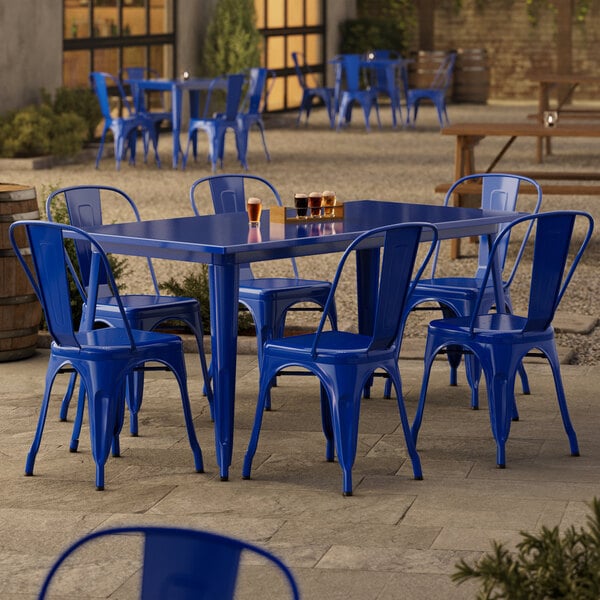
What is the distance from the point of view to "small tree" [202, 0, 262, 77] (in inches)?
663

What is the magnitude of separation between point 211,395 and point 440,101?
41.9ft

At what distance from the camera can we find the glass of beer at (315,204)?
15.1ft

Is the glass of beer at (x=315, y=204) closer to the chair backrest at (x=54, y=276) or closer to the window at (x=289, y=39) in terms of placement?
the chair backrest at (x=54, y=276)

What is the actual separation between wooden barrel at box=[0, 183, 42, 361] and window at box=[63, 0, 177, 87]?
9.47m

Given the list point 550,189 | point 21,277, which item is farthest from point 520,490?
point 550,189

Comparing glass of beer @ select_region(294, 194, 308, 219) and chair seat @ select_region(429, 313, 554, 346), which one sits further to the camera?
glass of beer @ select_region(294, 194, 308, 219)

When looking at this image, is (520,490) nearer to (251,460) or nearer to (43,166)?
(251,460)

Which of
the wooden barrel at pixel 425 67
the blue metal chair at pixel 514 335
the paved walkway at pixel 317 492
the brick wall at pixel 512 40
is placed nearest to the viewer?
the paved walkway at pixel 317 492

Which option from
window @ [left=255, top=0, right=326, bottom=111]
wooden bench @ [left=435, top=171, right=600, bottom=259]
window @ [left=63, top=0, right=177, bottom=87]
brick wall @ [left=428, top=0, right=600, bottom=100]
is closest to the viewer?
wooden bench @ [left=435, top=171, right=600, bottom=259]

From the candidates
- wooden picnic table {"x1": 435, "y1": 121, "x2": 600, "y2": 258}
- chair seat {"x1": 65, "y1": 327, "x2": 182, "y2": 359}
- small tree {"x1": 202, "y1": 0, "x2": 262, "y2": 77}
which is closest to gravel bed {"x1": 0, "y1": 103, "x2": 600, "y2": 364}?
wooden picnic table {"x1": 435, "y1": 121, "x2": 600, "y2": 258}

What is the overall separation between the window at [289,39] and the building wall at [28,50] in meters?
4.71

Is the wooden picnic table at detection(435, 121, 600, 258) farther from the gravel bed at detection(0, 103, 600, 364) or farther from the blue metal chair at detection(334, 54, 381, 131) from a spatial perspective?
the blue metal chair at detection(334, 54, 381, 131)

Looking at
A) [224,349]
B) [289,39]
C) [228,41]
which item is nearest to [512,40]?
[289,39]

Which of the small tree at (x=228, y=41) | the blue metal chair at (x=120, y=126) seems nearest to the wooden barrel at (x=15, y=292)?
the blue metal chair at (x=120, y=126)
